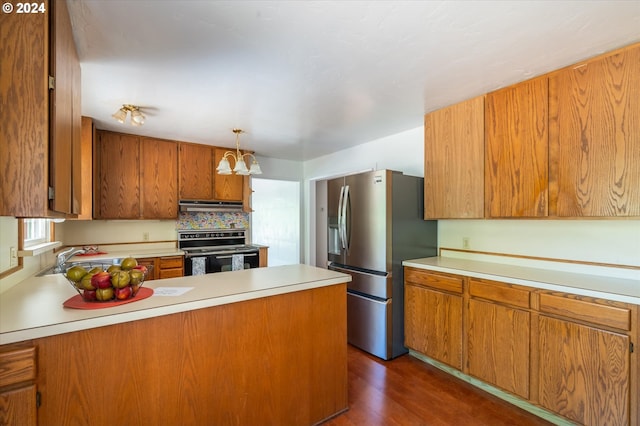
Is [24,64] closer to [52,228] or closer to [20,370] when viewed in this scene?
[20,370]

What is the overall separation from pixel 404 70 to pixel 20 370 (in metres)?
2.42

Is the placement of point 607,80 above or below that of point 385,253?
above

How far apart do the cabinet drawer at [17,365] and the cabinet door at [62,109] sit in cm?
53

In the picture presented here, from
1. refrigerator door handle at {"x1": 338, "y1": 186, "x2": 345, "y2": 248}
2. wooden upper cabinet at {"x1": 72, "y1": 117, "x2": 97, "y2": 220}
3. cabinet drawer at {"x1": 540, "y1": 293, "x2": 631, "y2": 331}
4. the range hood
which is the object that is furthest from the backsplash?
cabinet drawer at {"x1": 540, "y1": 293, "x2": 631, "y2": 331}

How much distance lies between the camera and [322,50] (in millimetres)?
1672

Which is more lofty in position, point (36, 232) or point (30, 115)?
point (30, 115)

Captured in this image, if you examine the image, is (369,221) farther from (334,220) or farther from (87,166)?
(87,166)

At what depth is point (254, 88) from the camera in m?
2.17

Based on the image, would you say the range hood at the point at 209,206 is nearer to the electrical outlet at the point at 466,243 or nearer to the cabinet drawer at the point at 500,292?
the electrical outlet at the point at 466,243

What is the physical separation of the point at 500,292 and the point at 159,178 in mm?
3794

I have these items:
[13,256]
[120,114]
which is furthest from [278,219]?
[13,256]

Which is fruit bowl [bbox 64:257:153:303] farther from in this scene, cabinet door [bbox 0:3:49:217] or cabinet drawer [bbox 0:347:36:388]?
cabinet door [bbox 0:3:49:217]

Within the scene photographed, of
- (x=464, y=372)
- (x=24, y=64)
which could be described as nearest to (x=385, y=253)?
(x=464, y=372)

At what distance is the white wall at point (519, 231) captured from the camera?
192cm
